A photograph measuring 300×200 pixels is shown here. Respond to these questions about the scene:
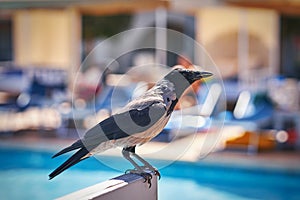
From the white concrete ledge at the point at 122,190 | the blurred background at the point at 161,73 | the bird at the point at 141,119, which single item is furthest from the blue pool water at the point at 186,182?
the bird at the point at 141,119

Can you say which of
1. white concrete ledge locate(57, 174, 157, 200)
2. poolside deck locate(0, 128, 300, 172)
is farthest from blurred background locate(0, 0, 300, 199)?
white concrete ledge locate(57, 174, 157, 200)

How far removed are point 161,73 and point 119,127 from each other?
261 inches

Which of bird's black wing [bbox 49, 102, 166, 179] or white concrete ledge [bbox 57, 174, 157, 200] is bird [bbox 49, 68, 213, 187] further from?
white concrete ledge [bbox 57, 174, 157, 200]

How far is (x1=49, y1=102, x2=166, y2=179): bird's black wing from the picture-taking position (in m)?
2.46

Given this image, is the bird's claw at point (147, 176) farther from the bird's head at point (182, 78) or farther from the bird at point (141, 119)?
the bird's head at point (182, 78)

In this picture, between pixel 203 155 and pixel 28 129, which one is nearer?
pixel 203 155

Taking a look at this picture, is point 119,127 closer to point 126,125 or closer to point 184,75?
point 126,125

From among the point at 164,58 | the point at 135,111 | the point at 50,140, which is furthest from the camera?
the point at 164,58

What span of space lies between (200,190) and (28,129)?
3844 mm

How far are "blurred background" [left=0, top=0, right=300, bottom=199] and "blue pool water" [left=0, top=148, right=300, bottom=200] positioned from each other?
0.14ft

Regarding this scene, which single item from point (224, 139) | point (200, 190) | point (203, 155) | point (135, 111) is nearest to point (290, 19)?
point (224, 139)

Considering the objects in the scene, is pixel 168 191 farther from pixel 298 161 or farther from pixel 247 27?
pixel 247 27

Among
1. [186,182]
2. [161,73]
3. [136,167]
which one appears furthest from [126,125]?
[161,73]

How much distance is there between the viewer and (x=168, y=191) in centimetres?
596
